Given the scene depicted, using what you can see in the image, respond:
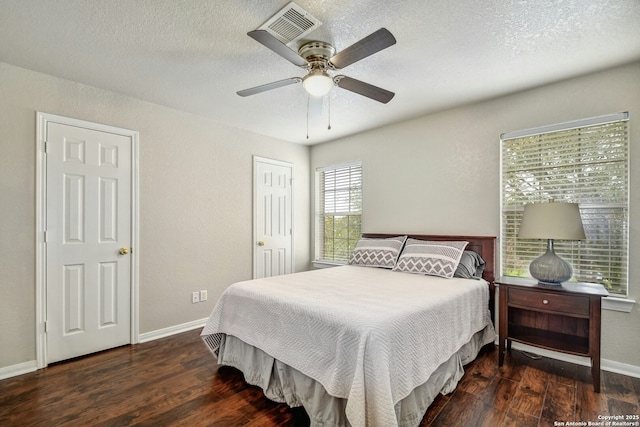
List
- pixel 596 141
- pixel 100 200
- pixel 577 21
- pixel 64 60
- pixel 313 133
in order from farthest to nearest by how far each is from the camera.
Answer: pixel 313 133 < pixel 100 200 < pixel 596 141 < pixel 64 60 < pixel 577 21

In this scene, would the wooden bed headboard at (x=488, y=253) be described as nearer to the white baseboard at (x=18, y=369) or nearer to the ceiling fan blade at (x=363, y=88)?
the ceiling fan blade at (x=363, y=88)

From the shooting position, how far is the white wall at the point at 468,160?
7.63 feet

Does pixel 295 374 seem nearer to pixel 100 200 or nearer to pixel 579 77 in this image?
pixel 100 200

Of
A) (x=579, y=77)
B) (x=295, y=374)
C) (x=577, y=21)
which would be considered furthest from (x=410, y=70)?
(x=295, y=374)

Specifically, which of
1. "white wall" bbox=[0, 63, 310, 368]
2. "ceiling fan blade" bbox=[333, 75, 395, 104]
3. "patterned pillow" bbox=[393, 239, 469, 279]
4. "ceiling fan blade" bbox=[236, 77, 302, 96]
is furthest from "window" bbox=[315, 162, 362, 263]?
"ceiling fan blade" bbox=[236, 77, 302, 96]

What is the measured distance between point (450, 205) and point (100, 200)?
11.5ft

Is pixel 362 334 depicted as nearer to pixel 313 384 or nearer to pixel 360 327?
pixel 360 327

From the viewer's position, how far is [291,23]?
5.97 feet

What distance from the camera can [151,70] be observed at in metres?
2.46

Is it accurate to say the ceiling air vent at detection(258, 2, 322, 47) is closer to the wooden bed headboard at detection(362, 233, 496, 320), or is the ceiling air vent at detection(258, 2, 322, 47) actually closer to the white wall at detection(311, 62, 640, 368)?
the white wall at detection(311, 62, 640, 368)

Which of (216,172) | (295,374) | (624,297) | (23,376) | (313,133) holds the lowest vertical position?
(23,376)

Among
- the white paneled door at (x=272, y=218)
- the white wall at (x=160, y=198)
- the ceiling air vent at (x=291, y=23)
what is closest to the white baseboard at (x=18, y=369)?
the white wall at (x=160, y=198)

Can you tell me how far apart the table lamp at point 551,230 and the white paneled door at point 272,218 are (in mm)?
2965

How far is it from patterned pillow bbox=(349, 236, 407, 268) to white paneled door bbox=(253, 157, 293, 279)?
1237 mm
